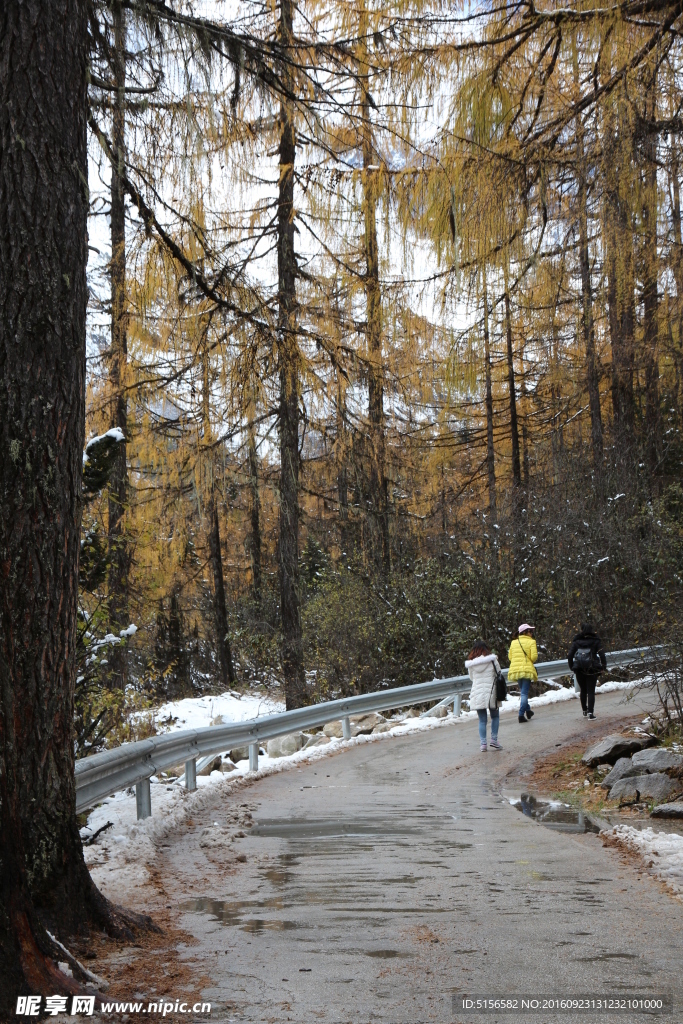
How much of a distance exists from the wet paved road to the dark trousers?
6912mm

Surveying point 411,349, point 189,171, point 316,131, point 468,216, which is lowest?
point 468,216

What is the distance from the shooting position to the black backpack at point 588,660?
17016 millimetres

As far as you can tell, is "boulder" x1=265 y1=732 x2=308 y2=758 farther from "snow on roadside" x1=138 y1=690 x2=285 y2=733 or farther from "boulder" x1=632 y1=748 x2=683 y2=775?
"boulder" x1=632 y1=748 x2=683 y2=775

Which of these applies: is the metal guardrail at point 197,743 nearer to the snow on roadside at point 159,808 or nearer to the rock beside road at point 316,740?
the snow on roadside at point 159,808

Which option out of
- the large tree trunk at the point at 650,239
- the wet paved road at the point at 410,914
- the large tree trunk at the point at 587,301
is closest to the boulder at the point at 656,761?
the wet paved road at the point at 410,914

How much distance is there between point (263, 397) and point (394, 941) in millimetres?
5568

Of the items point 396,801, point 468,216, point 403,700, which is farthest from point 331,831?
point 403,700

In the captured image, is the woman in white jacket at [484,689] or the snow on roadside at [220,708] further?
the snow on roadside at [220,708]

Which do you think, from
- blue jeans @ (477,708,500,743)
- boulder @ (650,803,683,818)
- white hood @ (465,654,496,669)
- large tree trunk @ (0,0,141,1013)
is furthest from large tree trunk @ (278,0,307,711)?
Answer: large tree trunk @ (0,0,141,1013)

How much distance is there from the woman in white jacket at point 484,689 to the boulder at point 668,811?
5336 millimetres

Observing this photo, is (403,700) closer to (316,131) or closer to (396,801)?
(396,801)

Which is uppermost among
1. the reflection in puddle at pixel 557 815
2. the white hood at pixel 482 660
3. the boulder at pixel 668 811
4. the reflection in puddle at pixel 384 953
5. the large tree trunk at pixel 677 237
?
the large tree trunk at pixel 677 237

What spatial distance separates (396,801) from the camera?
10.7 meters

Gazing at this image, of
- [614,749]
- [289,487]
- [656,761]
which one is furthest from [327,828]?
[289,487]
